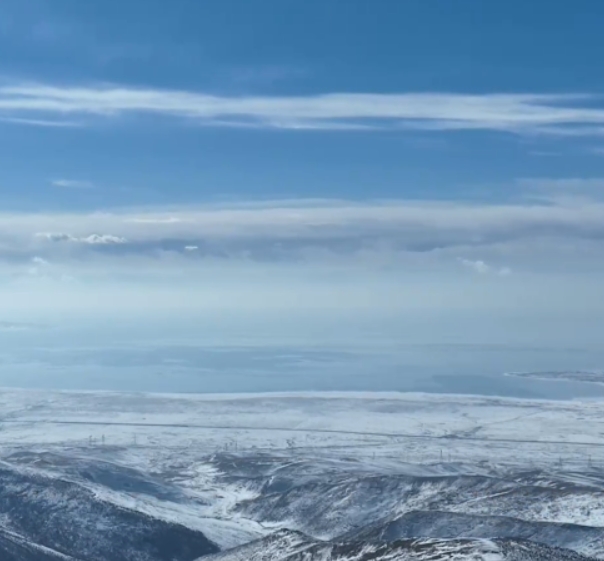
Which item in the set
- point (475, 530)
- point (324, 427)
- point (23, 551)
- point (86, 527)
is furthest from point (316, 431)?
point (23, 551)

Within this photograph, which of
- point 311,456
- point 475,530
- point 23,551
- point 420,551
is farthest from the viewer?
point 311,456

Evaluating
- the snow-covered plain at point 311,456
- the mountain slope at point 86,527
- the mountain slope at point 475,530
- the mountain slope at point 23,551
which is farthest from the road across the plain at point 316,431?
the mountain slope at point 23,551

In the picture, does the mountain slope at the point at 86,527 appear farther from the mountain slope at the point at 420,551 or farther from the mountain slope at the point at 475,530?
the mountain slope at the point at 420,551

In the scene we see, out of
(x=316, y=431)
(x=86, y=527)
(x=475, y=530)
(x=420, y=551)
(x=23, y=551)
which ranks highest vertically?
(x=420, y=551)

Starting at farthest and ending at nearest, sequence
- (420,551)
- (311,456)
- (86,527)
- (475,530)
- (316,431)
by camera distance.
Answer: (316,431), (311,456), (86,527), (475,530), (420,551)

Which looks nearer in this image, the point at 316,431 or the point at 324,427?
the point at 316,431

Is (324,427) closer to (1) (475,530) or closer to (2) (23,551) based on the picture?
(1) (475,530)

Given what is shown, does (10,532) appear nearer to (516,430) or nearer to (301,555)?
(301,555)

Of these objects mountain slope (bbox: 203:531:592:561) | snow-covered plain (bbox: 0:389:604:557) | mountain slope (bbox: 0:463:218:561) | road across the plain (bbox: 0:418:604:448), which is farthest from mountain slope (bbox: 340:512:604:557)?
road across the plain (bbox: 0:418:604:448)

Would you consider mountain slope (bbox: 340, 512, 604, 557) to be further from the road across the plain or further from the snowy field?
→ the road across the plain

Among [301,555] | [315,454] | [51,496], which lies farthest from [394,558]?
[315,454]

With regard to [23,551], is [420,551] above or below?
above
